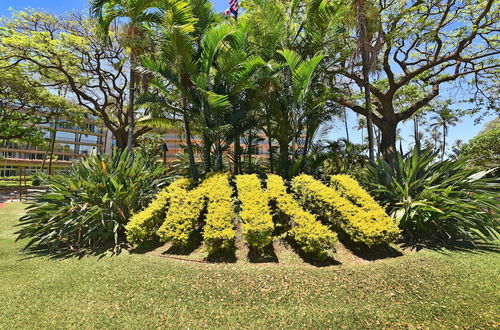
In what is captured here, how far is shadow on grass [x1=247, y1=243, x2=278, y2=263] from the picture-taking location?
447 cm

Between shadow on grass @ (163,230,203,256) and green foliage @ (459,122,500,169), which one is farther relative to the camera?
green foliage @ (459,122,500,169)

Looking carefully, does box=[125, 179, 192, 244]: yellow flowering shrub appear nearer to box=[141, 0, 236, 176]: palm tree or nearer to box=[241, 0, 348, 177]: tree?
box=[141, 0, 236, 176]: palm tree

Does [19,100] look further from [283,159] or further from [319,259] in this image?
[319,259]

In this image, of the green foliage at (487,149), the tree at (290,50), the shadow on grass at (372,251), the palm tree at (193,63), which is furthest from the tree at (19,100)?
the green foliage at (487,149)

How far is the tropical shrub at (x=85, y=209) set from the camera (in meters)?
5.28

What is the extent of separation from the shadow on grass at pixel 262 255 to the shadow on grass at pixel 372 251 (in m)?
1.55

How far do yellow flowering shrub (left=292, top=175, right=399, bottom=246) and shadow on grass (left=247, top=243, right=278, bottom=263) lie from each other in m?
1.39

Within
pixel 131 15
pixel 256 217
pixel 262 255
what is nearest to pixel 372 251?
pixel 262 255

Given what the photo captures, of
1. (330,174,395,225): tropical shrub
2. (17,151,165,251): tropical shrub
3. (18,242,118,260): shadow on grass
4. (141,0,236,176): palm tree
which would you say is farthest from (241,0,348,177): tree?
(18,242,118,260): shadow on grass

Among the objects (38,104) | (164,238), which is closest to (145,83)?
(164,238)

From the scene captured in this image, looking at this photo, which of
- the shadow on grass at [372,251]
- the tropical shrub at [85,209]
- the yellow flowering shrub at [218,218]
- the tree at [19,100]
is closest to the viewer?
the yellow flowering shrub at [218,218]

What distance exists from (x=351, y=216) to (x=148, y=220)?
4042 mm

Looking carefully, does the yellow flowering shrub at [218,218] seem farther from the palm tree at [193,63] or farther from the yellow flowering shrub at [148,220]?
the palm tree at [193,63]

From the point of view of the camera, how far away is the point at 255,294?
11.1 ft
